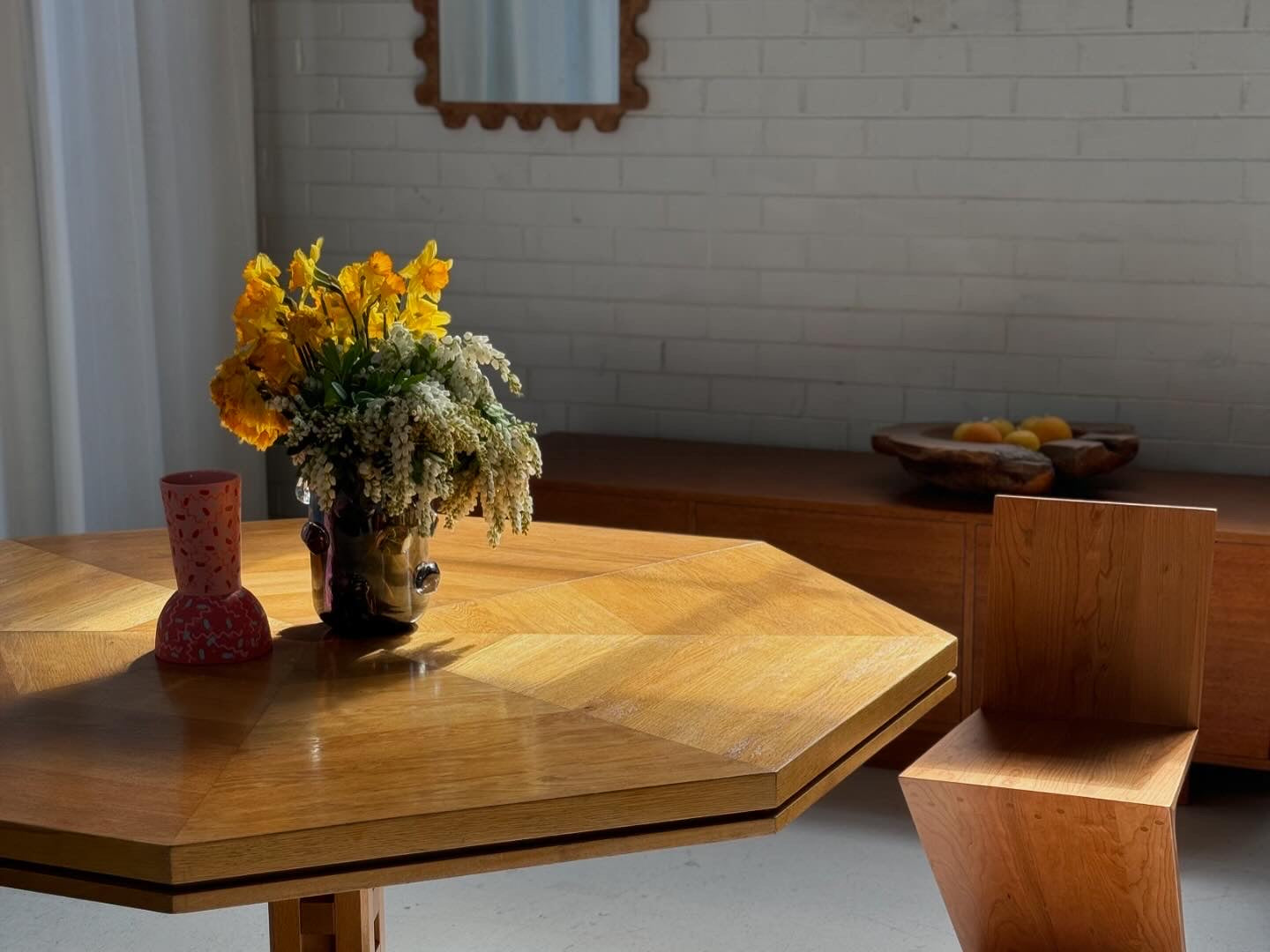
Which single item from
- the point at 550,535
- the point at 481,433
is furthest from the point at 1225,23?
the point at 481,433

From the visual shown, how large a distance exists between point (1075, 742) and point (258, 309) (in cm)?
137

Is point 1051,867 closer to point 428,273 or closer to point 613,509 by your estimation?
point 428,273

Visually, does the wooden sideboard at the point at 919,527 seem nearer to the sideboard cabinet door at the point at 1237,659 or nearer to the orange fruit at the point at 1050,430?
the sideboard cabinet door at the point at 1237,659

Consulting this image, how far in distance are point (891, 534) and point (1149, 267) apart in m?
0.98

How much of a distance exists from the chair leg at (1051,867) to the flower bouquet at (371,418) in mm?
770

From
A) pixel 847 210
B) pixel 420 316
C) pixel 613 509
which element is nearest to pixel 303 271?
pixel 420 316

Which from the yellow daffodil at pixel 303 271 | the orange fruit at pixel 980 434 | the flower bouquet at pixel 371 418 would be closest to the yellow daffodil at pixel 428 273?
the flower bouquet at pixel 371 418

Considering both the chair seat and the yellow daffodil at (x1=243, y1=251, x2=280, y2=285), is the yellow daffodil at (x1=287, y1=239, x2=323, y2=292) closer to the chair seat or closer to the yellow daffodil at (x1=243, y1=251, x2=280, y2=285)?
the yellow daffodil at (x1=243, y1=251, x2=280, y2=285)

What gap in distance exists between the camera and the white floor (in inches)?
111

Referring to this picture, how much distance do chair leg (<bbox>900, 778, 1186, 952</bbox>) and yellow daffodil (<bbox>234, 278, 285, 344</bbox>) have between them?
42.7 inches

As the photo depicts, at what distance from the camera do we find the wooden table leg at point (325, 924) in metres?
2.00

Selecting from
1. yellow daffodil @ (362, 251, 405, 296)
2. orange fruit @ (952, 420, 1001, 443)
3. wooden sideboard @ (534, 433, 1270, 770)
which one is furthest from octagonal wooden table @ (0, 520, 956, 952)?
orange fruit @ (952, 420, 1001, 443)

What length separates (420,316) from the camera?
200 cm

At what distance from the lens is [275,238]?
463 centimetres
